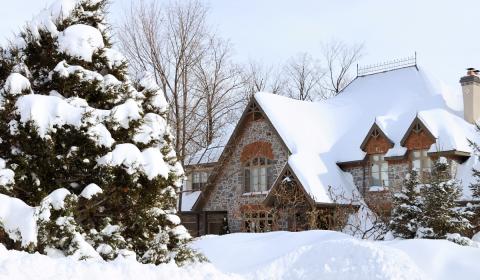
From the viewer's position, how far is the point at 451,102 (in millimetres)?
26031

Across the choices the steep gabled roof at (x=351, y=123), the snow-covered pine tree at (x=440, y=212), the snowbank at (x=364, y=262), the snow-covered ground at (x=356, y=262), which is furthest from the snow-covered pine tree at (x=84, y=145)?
the steep gabled roof at (x=351, y=123)

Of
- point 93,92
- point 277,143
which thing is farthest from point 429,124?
point 93,92

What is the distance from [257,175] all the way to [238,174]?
0.97 metres

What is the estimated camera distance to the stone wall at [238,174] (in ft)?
86.5

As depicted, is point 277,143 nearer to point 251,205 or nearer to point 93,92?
point 251,205

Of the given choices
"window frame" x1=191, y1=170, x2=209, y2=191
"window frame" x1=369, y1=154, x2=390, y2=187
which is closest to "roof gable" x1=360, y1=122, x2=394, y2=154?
"window frame" x1=369, y1=154, x2=390, y2=187

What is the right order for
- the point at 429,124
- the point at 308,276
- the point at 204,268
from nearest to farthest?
the point at 204,268 → the point at 308,276 → the point at 429,124

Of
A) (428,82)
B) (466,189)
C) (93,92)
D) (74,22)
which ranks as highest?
(428,82)

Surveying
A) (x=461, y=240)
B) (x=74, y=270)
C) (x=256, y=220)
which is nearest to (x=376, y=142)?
(x=256, y=220)

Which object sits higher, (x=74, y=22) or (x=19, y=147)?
(x=74, y=22)

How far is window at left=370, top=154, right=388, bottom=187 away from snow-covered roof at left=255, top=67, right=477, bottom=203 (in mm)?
579

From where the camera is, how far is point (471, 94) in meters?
24.9

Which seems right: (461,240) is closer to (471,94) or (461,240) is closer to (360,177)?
(360,177)

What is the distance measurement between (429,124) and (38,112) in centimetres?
1761
